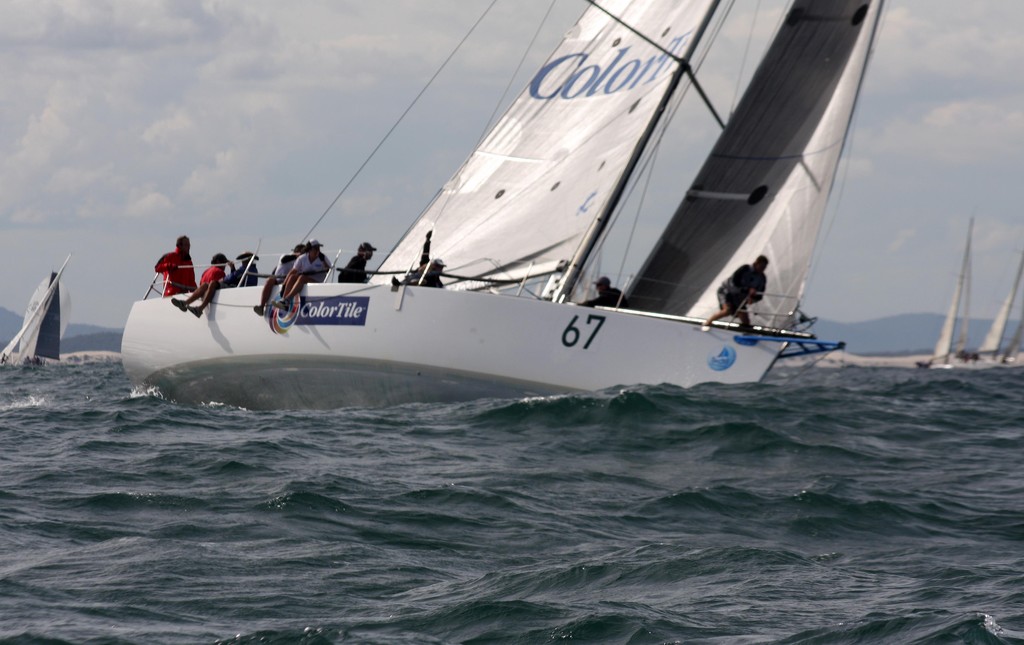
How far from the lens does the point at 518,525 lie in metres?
7.95

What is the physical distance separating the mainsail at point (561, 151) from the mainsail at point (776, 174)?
3.37ft

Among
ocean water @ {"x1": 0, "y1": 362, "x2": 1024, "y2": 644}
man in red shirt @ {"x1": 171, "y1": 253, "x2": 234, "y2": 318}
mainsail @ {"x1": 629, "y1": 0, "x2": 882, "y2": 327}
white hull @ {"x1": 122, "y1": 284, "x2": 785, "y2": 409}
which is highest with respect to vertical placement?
mainsail @ {"x1": 629, "y1": 0, "x2": 882, "y2": 327}

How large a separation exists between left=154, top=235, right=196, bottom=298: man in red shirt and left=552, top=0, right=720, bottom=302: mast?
488cm

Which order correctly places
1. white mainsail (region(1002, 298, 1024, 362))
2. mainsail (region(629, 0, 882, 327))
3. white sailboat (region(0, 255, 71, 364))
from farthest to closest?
white mainsail (region(1002, 298, 1024, 362)) → white sailboat (region(0, 255, 71, 364)) → mainsail (region(629, 0, 882, 327))

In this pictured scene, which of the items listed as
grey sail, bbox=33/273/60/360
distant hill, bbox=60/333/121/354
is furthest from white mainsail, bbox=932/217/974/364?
distant hill, bbox=60/333/121/354

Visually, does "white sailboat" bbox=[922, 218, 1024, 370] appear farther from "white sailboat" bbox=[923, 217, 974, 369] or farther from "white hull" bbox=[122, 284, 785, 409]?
"white hull" bbox=[122, 284, 785, 409]

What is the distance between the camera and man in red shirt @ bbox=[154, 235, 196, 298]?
16188 mm

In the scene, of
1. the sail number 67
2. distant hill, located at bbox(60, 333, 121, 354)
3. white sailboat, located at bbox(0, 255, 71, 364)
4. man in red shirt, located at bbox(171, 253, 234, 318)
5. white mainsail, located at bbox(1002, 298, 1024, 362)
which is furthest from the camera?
distant hill, located at bbox(60, 333, 121, 354)

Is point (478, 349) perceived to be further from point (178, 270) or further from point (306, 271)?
point (178, 270)

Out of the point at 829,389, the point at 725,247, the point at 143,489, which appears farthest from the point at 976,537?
the point at 829,389

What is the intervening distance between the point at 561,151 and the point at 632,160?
3.37ft

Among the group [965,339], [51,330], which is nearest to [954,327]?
[965,339]

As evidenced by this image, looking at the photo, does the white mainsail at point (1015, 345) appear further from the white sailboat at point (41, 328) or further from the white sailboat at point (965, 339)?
the white sailboat at point (41, 328)

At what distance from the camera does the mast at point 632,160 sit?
14.8m
